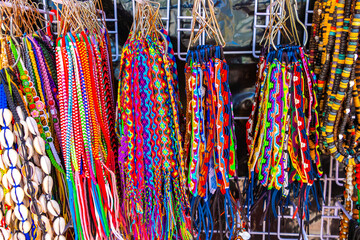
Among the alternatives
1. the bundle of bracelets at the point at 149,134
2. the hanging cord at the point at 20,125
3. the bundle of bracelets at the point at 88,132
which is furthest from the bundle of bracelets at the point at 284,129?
the hanging cord at the point at 20,125

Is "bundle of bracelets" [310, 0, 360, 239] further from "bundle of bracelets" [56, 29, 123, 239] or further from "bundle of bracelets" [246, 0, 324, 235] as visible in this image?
"bundle of bracelets" [56, 29, 123, 239]

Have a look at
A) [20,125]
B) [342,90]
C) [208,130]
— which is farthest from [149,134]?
[342,90]

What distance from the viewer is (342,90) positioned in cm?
71

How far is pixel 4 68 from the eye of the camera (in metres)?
0.69

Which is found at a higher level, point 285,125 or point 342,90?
point 342,90

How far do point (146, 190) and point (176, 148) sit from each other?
0.16 m

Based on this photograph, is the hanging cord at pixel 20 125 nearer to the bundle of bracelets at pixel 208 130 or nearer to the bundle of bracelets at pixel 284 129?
the bundle of bracelets at pixel 208 130

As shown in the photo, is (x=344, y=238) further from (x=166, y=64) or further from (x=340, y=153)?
(x=166, y=64)

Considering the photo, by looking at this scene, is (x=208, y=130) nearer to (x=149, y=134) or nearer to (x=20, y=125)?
(x=149, y=134)

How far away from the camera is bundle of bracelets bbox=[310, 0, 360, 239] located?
0.69 m

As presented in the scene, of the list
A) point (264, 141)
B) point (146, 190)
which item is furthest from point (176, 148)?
point (264, 141)

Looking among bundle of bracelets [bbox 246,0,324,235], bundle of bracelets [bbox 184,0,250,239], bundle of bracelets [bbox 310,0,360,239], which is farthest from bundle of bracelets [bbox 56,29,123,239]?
bundle of bracelets [bbox 310,0,360,239]

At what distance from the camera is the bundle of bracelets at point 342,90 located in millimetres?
686

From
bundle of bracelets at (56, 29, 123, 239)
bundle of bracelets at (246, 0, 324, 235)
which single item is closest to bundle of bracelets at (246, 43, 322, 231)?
bundle of bracelets at (246, 0, 324, 235)
